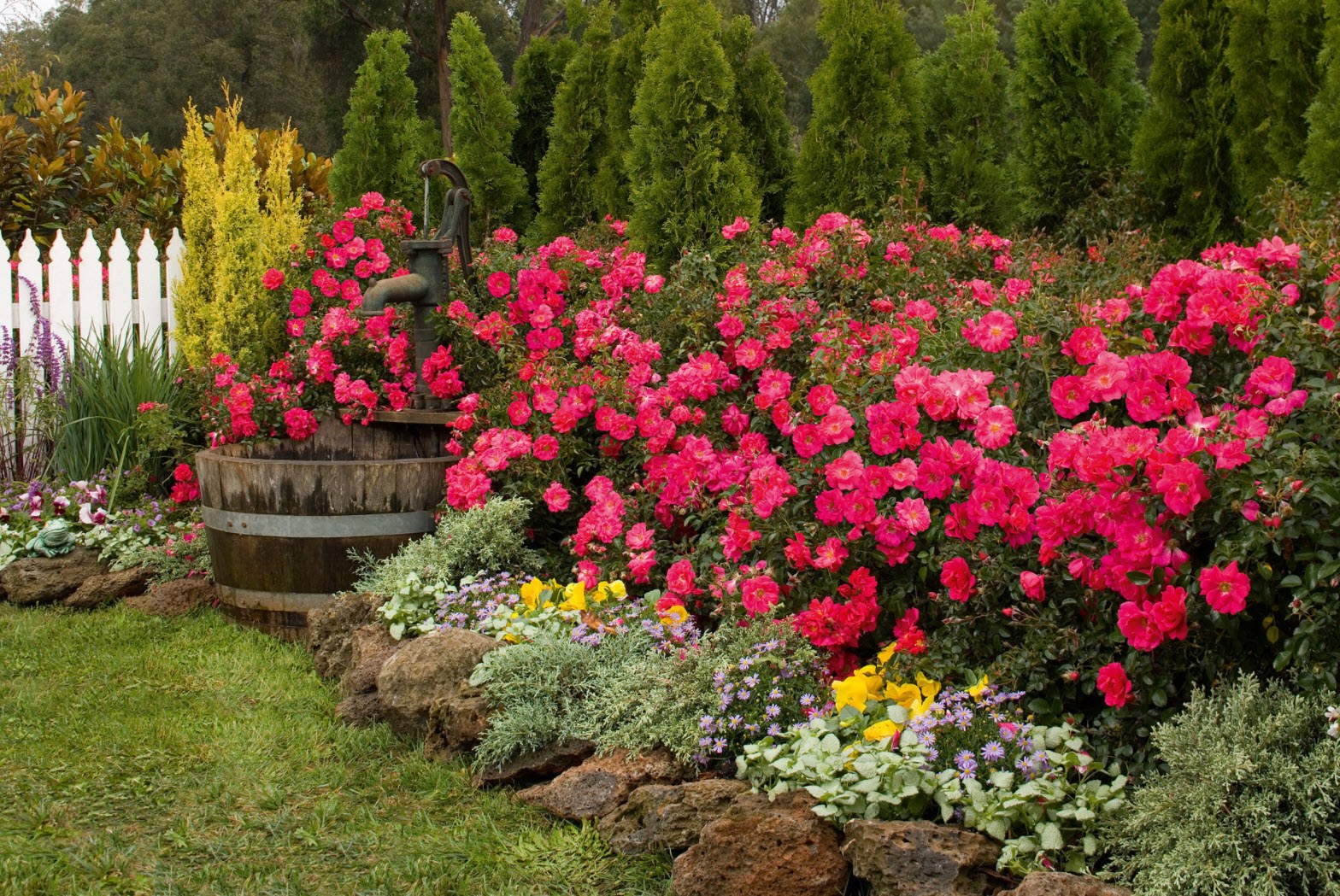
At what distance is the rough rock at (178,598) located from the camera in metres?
5.08

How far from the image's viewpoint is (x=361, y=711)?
372 cm

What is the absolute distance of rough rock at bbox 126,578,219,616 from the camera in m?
5.08

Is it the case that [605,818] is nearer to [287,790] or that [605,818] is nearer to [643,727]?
[643,727]

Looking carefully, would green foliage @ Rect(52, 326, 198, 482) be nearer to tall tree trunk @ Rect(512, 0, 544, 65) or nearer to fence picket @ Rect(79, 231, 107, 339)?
fence picket @ Rect(79, 231, 107, 339)

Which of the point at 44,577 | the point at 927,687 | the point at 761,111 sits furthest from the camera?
the point at 761,111

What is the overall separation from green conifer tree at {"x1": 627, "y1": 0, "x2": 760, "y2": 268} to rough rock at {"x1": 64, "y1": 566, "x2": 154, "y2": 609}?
284 centimetres

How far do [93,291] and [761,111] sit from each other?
3.88 meters

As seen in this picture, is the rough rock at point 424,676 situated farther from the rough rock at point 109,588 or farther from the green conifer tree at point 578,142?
the green conifer tree at point 578,142

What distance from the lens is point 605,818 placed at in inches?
114

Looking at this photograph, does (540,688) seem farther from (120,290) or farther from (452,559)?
(120,290)

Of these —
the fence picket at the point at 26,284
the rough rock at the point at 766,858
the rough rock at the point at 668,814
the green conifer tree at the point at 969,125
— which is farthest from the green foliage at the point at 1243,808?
the fence picket at the point at 26,284

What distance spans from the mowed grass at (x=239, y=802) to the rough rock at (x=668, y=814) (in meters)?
0.05

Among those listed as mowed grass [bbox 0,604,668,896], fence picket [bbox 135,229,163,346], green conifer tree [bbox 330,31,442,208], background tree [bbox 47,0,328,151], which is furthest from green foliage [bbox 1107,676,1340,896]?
background tree [bbox 47,0,328,151]

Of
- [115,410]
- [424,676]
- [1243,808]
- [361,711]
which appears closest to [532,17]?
[115,410]
